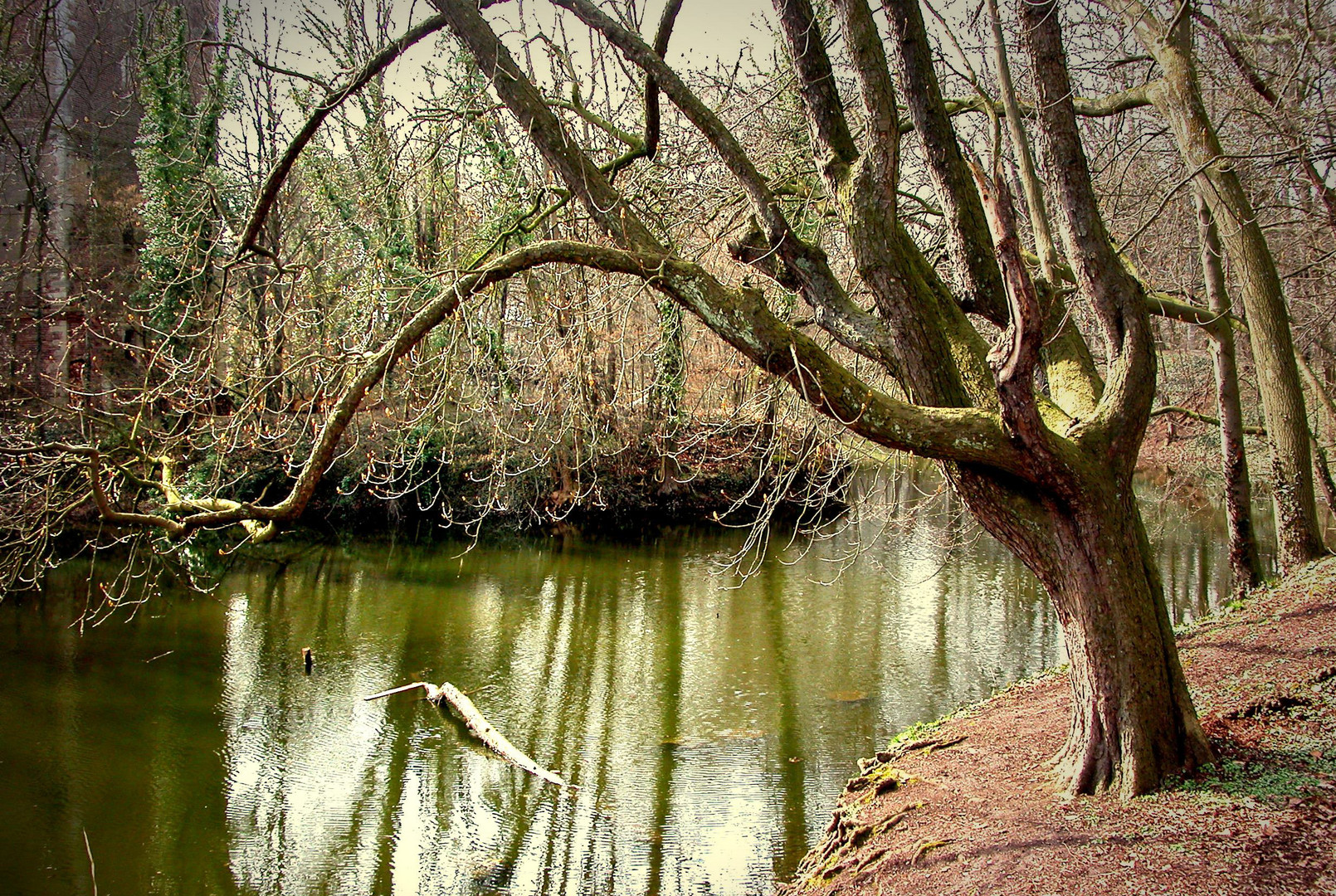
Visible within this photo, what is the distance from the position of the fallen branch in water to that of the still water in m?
0.12

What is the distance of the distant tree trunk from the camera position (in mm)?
7812

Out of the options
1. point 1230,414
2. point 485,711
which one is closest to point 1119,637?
point 1230,414

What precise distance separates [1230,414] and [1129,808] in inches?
221

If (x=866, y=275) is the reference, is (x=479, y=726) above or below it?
below

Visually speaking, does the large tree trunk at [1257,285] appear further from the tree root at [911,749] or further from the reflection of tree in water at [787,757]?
the reflection of tree in water at [787,757]

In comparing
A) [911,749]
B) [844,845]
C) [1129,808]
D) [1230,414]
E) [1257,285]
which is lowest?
[844,845]

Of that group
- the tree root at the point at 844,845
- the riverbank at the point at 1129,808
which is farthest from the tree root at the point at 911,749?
the tree root at the point at 844,845

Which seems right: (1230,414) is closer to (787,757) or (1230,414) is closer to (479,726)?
(787,757)

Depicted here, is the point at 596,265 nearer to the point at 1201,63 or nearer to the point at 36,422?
the point at 36,422

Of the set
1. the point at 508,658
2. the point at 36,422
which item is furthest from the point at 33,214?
the point at 36,422

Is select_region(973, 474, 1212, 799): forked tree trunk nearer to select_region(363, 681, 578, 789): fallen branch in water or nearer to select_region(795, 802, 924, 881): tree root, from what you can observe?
select_region(795, 802, 924, 881): tree root

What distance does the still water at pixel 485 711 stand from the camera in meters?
6.10

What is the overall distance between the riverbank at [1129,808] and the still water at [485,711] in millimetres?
1059

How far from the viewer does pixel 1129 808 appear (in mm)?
3891
